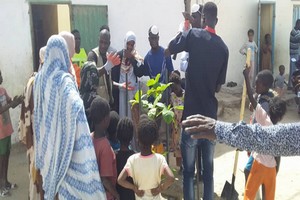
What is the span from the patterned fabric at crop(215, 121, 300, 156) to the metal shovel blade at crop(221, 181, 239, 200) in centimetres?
258

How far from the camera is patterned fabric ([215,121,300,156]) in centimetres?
179

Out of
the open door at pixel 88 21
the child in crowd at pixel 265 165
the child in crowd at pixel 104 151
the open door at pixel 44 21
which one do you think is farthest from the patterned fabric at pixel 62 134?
the open door at pixel 44 21

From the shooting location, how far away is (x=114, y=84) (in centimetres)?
484

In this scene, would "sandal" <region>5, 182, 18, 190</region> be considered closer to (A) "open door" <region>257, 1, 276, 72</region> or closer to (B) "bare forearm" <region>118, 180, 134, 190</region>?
(B) "bare forearm" <region>118, 180, 134, 190</region>

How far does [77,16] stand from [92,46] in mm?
595

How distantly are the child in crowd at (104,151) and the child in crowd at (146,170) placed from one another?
0.28 ft

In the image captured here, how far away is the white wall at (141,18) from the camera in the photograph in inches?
280

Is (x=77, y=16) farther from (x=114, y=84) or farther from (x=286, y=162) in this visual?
(x=286, y=162)

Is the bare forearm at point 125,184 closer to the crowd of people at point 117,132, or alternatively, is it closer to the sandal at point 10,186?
the crowd of people at point 117,132

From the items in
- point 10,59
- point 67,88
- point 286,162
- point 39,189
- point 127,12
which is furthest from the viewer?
point 127,12

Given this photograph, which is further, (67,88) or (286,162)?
(286,162)

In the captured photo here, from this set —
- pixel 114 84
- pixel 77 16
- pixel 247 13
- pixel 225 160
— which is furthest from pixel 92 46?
pixel 247 13

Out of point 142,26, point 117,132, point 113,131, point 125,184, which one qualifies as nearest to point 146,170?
point 125,184

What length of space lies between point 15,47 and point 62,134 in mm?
3906
